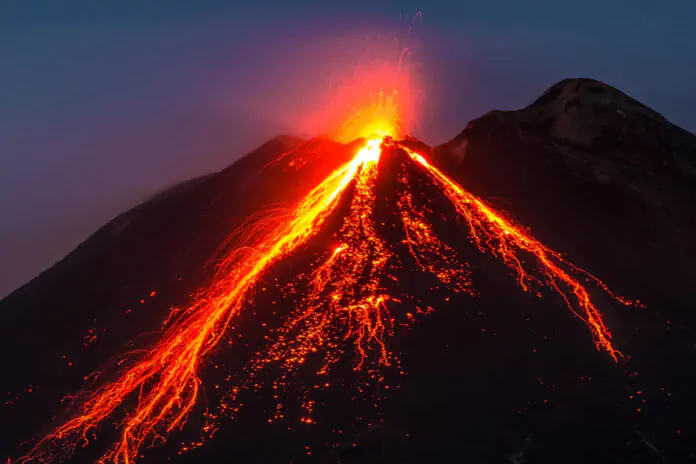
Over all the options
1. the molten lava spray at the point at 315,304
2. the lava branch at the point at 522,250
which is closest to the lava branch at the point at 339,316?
the molten lava spray at the point at 315,304

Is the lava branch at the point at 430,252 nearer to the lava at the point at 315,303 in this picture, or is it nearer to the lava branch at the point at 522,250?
the lava at the point at 315,303

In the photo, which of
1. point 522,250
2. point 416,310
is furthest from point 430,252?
point 522,250

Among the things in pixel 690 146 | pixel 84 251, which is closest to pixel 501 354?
pixel 690 146

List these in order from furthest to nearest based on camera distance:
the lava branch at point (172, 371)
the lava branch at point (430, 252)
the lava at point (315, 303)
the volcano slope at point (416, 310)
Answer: the lava branch at point (430, 252) < the lava at point (315, 303) < the lava branch at point (172, 371) < the volcano slope at point (416, 310)

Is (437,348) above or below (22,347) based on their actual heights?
below

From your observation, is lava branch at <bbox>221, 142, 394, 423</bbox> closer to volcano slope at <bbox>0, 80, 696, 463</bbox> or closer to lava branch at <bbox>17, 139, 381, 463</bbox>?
volcano slope at <bbox>0, 80, 696, 463</bbox>

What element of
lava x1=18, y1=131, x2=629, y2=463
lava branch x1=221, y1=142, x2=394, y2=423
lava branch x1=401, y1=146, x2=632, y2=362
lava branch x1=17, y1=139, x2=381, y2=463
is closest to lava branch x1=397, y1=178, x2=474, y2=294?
lava x1=18, y1=131, x2=629, y2=463

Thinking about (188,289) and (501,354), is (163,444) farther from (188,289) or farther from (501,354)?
(501,354)

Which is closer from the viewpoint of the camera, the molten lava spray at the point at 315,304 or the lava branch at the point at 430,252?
the molten lava spray at the point at 315,304
